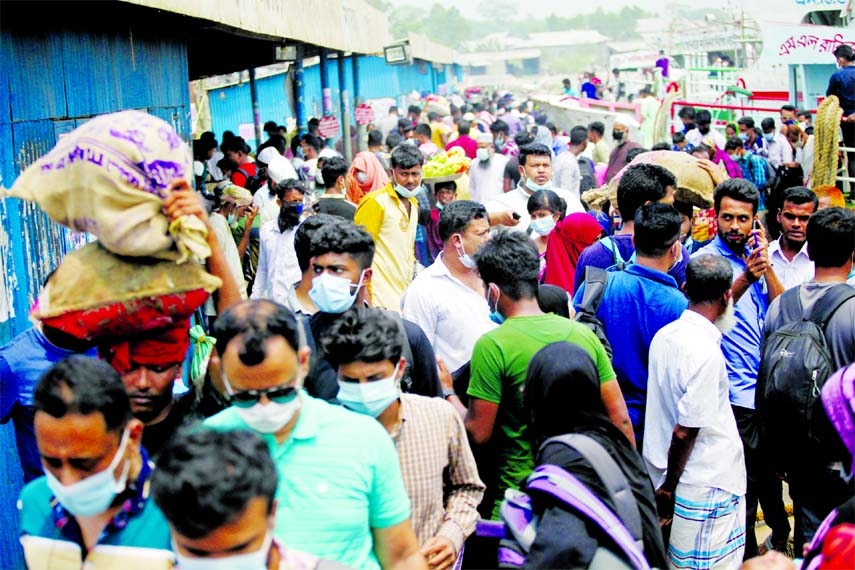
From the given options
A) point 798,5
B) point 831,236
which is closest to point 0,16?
point 831,236

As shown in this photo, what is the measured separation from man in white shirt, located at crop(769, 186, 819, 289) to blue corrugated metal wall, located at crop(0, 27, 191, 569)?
12.5ft

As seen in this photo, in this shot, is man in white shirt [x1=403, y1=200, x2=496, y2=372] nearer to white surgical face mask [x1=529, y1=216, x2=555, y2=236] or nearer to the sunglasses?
white surgical face mask [x1=529, y1=216, x2=555, y2=236]

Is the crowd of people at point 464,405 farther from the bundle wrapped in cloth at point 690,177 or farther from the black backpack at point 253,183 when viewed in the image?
the black backpack at point 253,183

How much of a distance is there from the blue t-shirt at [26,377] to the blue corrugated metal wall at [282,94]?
1223 centimetres

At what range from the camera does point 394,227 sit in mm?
6836

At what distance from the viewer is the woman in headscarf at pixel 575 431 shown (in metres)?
2.83

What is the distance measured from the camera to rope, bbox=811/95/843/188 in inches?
421

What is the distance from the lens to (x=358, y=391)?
3.15 meters

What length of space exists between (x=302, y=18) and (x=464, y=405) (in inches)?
218

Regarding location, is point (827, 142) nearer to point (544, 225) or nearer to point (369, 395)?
point (544, 225)

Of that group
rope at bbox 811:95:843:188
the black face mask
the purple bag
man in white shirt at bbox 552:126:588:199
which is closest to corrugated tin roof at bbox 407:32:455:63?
man in white shirt at bbox 552:126:588:199

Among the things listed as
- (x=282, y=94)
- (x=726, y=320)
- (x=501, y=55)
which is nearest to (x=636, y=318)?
(x=726, y=320)

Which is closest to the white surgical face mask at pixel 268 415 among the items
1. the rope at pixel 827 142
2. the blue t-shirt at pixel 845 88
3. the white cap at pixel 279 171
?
the white cap at pixel 279 171

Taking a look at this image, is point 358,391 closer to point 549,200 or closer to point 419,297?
point 419,297
